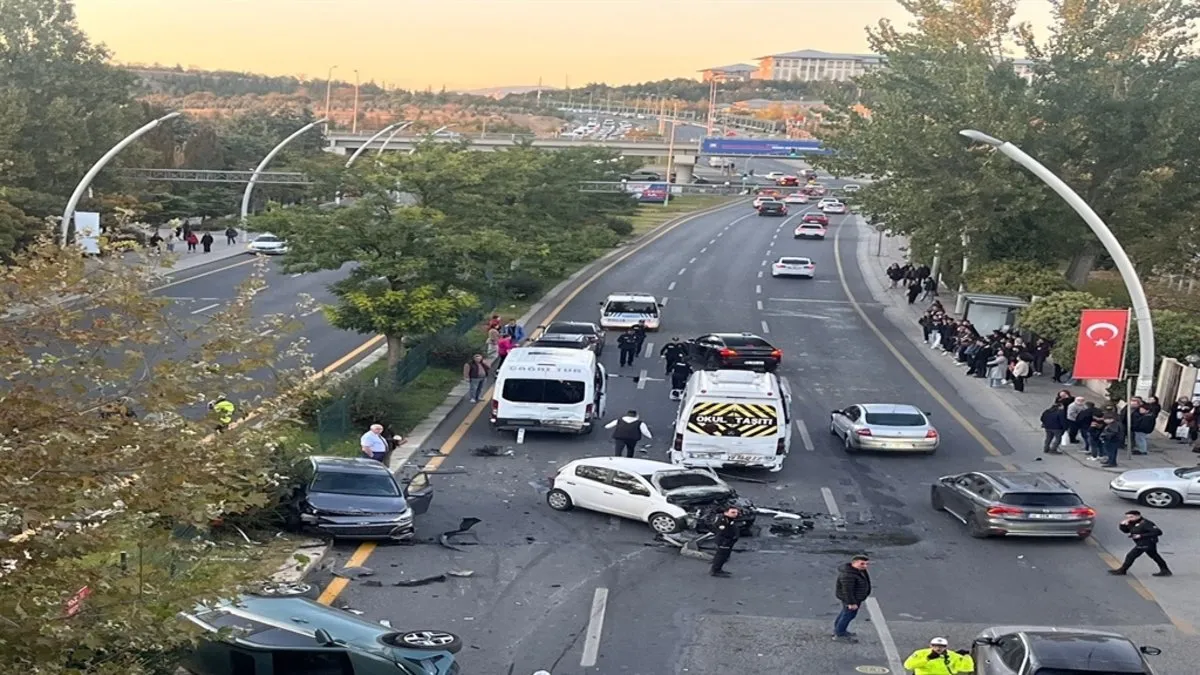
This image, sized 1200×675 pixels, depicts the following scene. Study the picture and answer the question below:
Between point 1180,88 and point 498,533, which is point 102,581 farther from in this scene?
point 1180,88

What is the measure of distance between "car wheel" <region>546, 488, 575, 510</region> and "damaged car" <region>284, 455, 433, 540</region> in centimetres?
269

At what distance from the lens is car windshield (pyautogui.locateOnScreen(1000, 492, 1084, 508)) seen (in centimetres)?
2117

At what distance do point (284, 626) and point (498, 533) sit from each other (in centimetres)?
808

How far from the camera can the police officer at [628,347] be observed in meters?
37.8

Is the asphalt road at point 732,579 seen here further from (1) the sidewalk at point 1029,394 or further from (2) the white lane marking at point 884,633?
(1) the sidewalk at point 1029,394

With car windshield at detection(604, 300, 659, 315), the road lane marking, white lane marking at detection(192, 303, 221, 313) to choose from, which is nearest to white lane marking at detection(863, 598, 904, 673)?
the road lane marking

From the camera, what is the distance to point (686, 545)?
20375 millimetres

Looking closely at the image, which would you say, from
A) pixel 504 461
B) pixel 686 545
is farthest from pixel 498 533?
pixel 504 461

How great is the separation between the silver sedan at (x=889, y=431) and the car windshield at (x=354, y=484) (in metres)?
10.9

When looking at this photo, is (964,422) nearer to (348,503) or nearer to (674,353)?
(674,353)

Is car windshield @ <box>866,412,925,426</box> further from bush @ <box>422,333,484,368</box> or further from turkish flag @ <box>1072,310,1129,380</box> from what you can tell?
bush @ <box>422,333,484,368</box>

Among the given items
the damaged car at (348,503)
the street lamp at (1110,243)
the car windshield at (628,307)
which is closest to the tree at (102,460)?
the damaged car at (348,503)

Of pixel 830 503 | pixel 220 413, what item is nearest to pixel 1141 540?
pixel 830 503

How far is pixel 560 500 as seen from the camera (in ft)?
73.9
